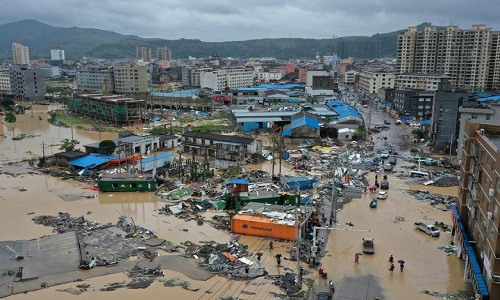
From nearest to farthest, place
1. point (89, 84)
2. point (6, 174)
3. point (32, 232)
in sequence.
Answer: point (32, 232)
point (6, 174)
point (89, 84)

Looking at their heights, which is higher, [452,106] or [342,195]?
[452,106]

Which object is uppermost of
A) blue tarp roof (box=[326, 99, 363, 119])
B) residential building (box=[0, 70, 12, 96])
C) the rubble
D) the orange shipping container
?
residential building (box=[0, 70, 12, 96])

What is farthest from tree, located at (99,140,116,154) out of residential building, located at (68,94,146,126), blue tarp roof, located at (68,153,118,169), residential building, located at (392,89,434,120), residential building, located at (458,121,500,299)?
residential building, located at (392,89,434,120)

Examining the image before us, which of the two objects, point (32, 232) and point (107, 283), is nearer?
point (107, 283)

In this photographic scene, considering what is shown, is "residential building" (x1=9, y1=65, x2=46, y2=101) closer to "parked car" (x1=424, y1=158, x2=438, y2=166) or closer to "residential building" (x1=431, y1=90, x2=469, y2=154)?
"residential building" (x1=431, y1=90, x2=469, y2=154)

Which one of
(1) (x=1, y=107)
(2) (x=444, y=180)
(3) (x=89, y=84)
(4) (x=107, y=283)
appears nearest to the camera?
(4) (x=107, y=283)

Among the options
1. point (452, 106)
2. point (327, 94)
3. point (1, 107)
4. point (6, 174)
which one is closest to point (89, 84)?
point (1, 107)

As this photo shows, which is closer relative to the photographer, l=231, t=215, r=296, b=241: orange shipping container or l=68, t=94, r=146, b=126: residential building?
l=231, t=215, r=296, b=241: orange shipping container

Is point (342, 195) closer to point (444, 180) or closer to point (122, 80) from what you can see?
point (444, 180)

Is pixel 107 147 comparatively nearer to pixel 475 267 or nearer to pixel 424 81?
pixel 475 267
